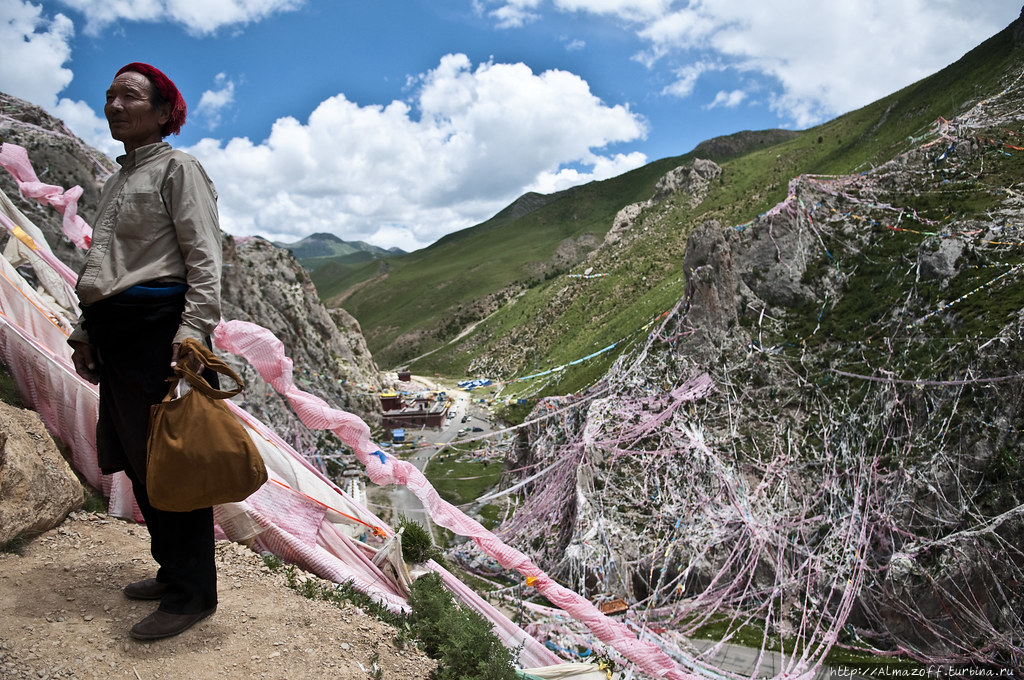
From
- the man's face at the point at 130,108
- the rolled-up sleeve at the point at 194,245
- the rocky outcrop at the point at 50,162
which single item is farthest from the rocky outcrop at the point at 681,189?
the rolled-up sleeve at the point at 194,245

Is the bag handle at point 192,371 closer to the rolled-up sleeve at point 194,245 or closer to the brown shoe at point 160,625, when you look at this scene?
the rolled-up sleeve at point 194,245

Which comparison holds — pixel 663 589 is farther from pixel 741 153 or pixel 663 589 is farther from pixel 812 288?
pixel 741 153

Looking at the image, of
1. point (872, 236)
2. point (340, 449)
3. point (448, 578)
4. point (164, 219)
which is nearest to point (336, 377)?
point (340, 449)

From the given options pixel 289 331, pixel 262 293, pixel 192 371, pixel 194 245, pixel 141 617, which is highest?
pixel 262 293

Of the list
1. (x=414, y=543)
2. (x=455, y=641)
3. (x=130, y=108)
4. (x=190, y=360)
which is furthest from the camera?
(x=414, y=543)

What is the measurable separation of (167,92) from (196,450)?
216cm

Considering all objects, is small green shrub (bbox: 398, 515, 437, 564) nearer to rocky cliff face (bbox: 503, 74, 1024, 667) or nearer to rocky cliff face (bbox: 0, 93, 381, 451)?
rocky cliff face (bbox: 0, 93, 381, 451)

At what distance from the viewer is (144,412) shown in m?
3.44

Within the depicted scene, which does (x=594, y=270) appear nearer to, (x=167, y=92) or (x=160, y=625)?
(x=167, y=92)

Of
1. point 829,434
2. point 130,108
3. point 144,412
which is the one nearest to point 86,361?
point 144,412

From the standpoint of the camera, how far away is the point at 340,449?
25.0 meters

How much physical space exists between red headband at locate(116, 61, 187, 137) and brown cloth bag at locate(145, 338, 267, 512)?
1.45 meters

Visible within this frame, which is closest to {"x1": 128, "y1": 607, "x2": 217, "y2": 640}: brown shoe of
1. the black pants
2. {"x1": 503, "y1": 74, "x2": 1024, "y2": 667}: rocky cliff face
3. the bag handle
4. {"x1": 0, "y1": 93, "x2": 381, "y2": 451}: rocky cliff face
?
the black pants

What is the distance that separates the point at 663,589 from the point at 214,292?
45.1 feet
